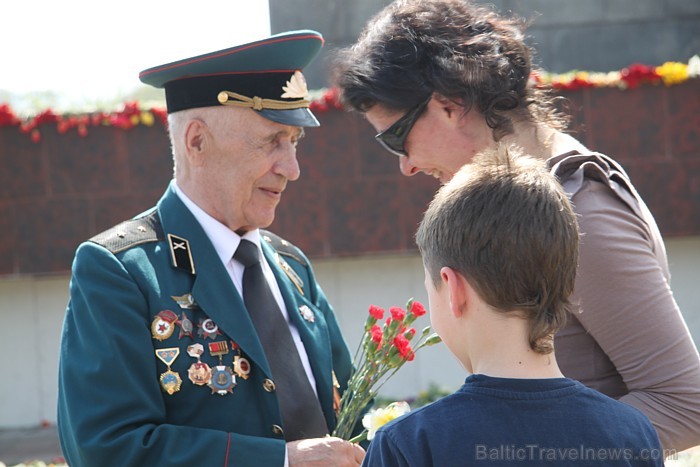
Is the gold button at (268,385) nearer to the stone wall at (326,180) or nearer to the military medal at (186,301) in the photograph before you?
the military medal at (186,301)

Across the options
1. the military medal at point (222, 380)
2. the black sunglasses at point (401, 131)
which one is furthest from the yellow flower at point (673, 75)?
the military medal at point (222, 380)

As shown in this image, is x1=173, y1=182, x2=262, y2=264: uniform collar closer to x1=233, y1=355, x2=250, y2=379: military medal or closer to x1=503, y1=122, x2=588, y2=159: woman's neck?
x1=233, y1=355, x2=250, y2=379: military medal

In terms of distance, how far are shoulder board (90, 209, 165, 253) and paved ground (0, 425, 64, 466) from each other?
3.35m

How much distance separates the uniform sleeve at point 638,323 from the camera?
1.77 meters

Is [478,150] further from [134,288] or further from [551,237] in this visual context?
[134,288]

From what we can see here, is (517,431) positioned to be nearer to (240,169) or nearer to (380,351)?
(380,351)

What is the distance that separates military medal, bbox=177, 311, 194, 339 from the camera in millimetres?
2312

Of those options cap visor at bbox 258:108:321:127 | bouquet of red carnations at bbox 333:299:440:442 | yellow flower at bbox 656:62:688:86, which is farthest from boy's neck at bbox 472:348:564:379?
yellow flower at bbox 656:62:688:86

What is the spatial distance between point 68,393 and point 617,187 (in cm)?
141

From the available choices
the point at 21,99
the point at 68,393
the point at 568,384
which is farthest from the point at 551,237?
the point at 21,99

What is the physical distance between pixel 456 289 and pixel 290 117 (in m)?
1.31

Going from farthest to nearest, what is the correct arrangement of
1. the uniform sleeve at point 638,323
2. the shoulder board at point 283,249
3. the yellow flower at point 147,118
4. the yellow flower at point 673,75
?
the yellow flower at point 673,75 < the yellow flower at point 147,118 < the shoulder board at point 283,249 < the uniform sleeve at point 638,323

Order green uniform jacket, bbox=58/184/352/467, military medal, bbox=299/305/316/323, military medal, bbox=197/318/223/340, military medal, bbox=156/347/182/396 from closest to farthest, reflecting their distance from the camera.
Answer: green uniform jacket, bbox=58/184/352/467 → military medal, bbox=156/347/182/396 → military medal, bbox=197/318/223/340 → military medal, bbox=299/305/316/323

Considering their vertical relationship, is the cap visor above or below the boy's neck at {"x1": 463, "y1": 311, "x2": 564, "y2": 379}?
above
